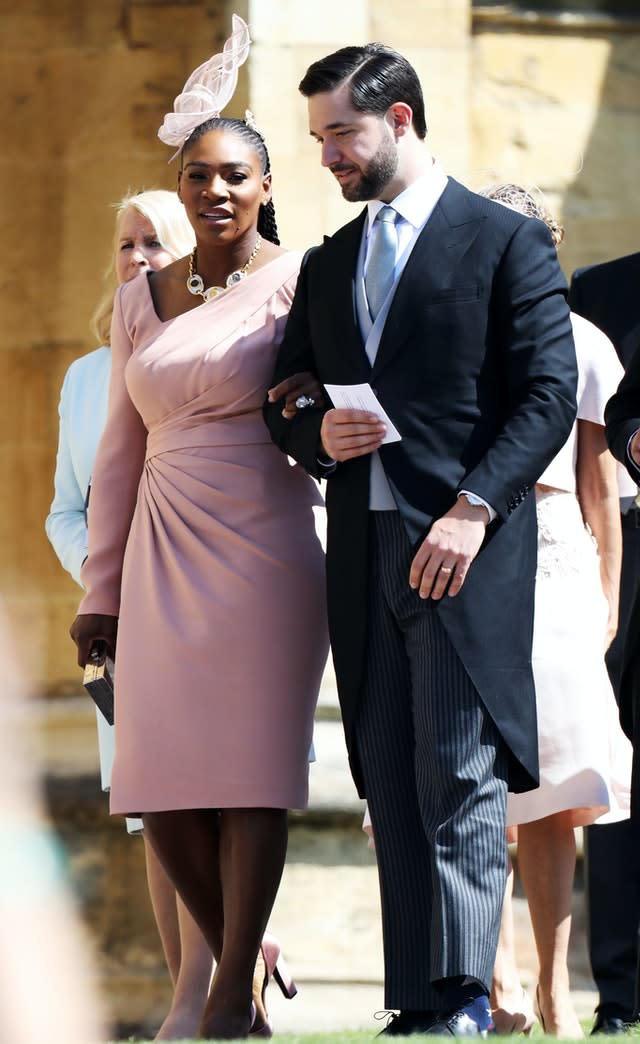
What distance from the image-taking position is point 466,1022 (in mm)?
3230

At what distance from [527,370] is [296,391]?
1.58ft

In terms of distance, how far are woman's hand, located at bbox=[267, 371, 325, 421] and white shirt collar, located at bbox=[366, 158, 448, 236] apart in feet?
1.10

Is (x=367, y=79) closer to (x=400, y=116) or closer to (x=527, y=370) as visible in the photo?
(x=400, y=116)

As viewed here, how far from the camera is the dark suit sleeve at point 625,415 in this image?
3672 millimetres

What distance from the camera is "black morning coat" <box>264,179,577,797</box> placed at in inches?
136

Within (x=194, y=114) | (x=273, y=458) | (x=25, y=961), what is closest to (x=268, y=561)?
(x=273, y=458)

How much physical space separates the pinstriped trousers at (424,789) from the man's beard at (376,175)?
2.05 ft

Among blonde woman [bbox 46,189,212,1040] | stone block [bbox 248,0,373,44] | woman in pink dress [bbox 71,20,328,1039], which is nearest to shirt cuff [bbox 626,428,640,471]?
woman in pink dress [bbox 71,20,328,1039]

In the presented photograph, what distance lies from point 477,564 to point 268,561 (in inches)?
24.1

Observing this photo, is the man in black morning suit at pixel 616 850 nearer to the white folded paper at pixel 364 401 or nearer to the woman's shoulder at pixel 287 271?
the woman's shoulder at pixel 287 271

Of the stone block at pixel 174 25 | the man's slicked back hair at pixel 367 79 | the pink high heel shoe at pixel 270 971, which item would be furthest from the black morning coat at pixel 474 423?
the stone block at pixel 174 25

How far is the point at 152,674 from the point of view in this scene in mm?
3959

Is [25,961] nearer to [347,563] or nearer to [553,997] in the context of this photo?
[347,563]

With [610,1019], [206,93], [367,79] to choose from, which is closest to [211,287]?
[206,93]
